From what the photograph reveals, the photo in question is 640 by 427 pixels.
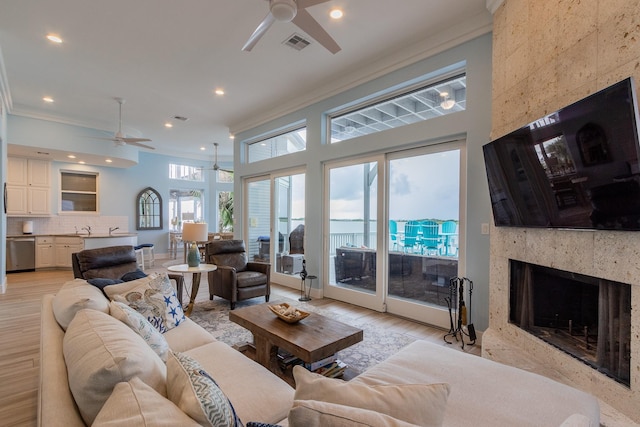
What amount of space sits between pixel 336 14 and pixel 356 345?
10.9 feet

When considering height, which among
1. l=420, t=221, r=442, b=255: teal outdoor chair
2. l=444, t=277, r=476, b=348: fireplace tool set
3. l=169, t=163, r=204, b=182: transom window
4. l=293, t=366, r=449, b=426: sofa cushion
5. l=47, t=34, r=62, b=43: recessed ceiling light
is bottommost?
l=444, t=277, r=476, b=348: fireplace tool set

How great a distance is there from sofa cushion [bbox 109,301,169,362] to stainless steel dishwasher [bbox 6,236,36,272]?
7.21 metres

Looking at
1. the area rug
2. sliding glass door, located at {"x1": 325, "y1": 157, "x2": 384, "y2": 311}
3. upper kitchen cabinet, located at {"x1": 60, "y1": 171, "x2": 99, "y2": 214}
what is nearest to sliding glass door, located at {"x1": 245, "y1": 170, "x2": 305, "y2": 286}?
sliding glass door, located at {"x1": 325, "y1": 157, "x2": 384, "y2": 311}

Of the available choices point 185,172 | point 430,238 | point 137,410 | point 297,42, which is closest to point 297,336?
point 137,410

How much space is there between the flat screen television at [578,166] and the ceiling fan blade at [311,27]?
66.7 inches

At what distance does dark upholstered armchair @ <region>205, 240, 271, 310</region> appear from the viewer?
168 inches

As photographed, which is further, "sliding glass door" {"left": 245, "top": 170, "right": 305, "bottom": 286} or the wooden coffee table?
"sliding glass door" {"left": 245, "top": 170, "right": 305, "bottom": 286}

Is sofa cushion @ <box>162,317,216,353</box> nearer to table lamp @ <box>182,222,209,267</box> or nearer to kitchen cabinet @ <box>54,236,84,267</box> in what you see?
table lamp @ <box>182,222,209,267</box>

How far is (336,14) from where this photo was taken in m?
3.07

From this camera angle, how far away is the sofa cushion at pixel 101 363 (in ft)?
3.12

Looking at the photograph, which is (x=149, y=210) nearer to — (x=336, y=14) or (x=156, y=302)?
(x=156, y=302)

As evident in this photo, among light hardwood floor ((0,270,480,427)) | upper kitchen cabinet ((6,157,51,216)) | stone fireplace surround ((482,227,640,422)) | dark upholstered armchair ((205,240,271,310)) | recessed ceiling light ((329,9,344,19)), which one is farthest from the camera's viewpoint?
upper kitchen cabinet ((6,157,51,216))

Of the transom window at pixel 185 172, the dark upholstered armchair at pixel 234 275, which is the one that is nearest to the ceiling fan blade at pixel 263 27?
the dark upholstered armchair at pixel 234 275

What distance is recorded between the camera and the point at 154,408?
83 centimetres
